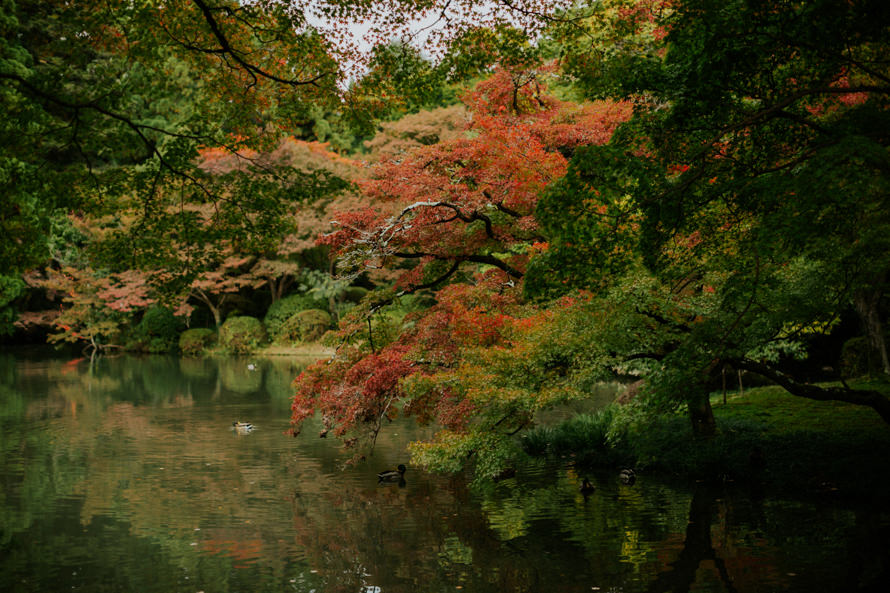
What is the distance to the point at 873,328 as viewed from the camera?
40.1 ft

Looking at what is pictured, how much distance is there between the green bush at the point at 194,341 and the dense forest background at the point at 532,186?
17100 mm

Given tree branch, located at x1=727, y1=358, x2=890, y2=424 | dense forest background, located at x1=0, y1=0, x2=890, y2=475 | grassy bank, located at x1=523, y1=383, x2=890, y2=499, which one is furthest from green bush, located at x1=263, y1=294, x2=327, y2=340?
tree branch, located at x1=727, y1=358, x2=890, y2=424

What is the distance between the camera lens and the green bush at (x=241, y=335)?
29.7 meters

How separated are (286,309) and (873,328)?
75.0 ft

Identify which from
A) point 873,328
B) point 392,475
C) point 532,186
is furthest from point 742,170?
point 873,328

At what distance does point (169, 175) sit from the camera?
8086mm

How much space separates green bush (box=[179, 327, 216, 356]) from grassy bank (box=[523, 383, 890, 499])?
21.2 metres

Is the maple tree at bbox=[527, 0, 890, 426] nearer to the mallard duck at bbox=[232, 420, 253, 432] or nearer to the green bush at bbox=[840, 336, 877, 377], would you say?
the green bush at bbox=[840, 336, 877, 377]

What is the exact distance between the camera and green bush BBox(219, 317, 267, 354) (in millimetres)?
29688

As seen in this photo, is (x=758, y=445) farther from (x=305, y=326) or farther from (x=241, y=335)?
(x=241, y=335)

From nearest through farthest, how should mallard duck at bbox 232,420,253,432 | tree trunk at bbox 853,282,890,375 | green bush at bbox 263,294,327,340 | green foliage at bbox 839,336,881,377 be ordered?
tree trunk at bbox 853,282,890,375
green foliage at bbox 839,336,881,377
mallard duck at bbox 232,420,253,432
green bush at bbox 263,294,327,340

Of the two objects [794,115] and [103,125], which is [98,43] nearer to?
[103,125]

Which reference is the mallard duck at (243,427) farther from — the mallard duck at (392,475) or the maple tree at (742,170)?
the maple tree at (742,170)

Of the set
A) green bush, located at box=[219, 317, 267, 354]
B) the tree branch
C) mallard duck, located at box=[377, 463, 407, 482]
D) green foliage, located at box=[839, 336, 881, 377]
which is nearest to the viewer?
the tree branch
